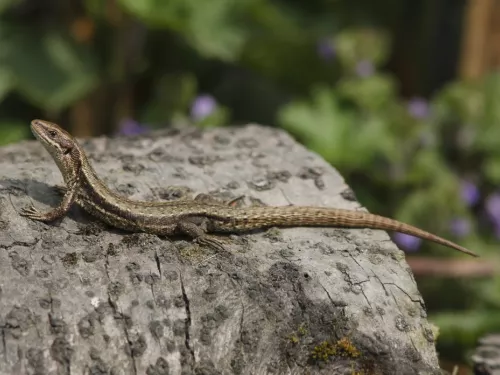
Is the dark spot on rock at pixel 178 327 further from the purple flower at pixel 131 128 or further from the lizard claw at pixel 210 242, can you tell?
the purple flower at pixel 131 128

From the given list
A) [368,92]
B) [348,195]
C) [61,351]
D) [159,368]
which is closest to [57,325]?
[61,351]

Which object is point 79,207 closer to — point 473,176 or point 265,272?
point 265,272

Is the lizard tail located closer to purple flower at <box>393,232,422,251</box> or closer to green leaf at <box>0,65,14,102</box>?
purple flower at <box>393,232,422,251</box>

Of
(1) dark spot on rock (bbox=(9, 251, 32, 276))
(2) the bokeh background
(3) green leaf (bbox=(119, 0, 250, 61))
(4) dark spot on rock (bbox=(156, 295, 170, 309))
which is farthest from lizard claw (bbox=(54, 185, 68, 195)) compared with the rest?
(3) green leaf (bbox=(119, 0, 250, 61))

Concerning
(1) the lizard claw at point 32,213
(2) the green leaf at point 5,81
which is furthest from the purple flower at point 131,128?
(1) the lizard claw at point 32,213

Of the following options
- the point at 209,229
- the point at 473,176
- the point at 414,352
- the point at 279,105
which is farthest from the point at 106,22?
the point at 414,352
